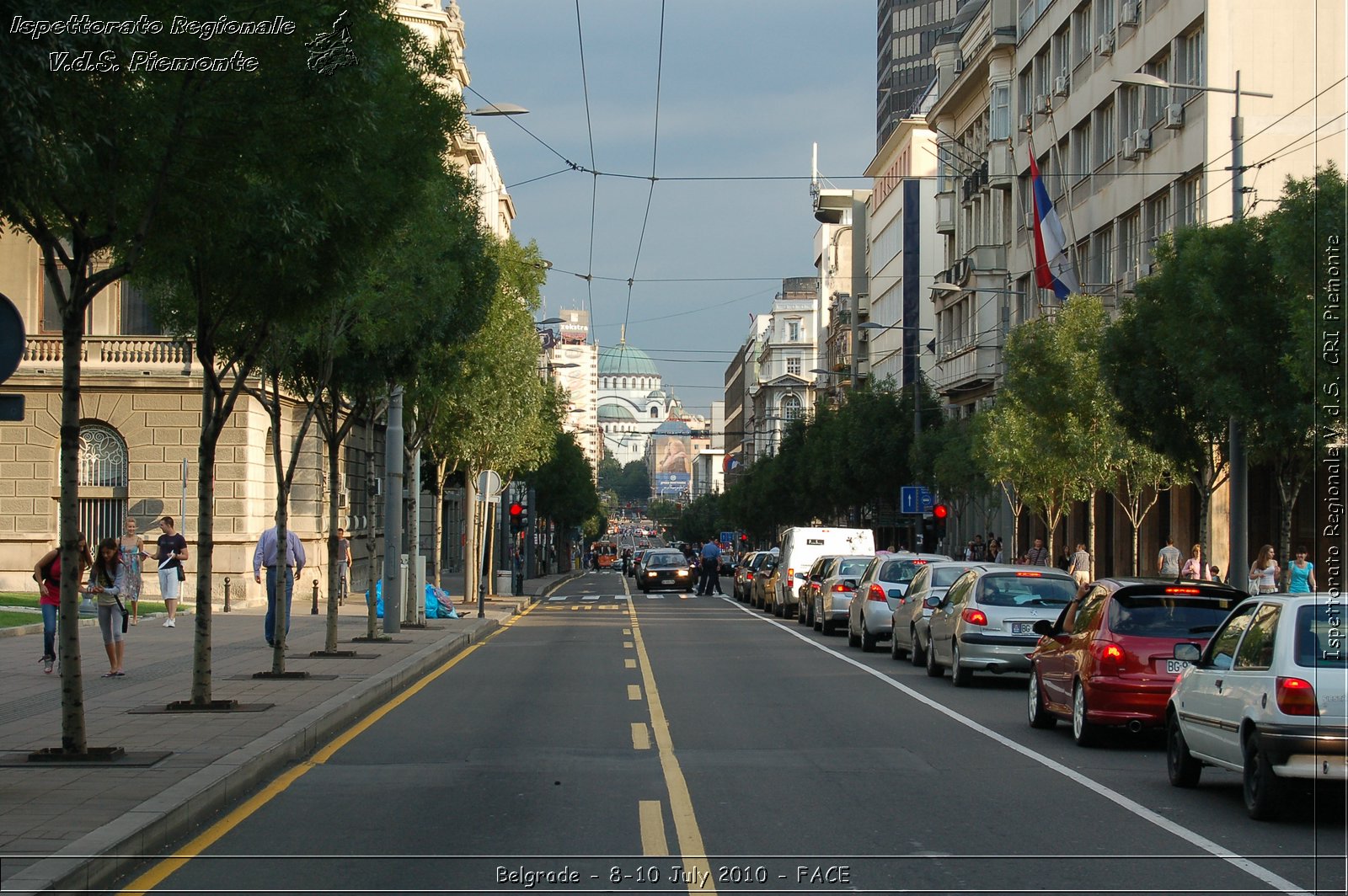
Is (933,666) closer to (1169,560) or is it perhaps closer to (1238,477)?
(1238,477)

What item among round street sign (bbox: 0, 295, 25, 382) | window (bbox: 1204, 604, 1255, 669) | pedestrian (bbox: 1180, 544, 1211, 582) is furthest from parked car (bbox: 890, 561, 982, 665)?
round street sign (bbox: 0, 295, 25, 382)

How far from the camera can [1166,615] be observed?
1427 cm

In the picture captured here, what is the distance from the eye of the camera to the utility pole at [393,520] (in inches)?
1112

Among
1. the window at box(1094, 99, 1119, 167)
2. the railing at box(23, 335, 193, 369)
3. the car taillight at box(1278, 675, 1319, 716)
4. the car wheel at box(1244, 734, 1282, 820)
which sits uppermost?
the window at box(1094, 99, 1119, 167)

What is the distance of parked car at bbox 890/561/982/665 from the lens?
920 inches

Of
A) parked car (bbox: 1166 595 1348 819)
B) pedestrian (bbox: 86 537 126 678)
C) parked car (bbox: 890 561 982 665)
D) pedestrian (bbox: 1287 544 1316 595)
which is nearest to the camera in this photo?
parked car (bbox: 1166 595 1348 819)

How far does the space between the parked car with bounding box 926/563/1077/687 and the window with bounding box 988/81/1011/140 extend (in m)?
41.1

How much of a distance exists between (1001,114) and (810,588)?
29087mm

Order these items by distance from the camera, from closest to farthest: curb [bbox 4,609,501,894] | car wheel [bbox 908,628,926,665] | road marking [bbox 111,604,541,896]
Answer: curb [bbox 4,609,501,894]
road marking [bbox 111,604,541,896]
car wheel [bbox 908,628,926,665]

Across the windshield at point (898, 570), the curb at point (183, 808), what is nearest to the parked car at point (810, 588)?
the windshield at point (898, 570)

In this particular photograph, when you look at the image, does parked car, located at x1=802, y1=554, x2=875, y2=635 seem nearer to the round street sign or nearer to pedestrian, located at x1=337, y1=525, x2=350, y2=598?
pedestrian, located at x1=337, y1=525, x2=350, y2=598

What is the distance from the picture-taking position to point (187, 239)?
39.9ft

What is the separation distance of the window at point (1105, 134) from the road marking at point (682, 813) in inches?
1335

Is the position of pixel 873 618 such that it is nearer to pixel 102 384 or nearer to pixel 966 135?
pixel 102 384
